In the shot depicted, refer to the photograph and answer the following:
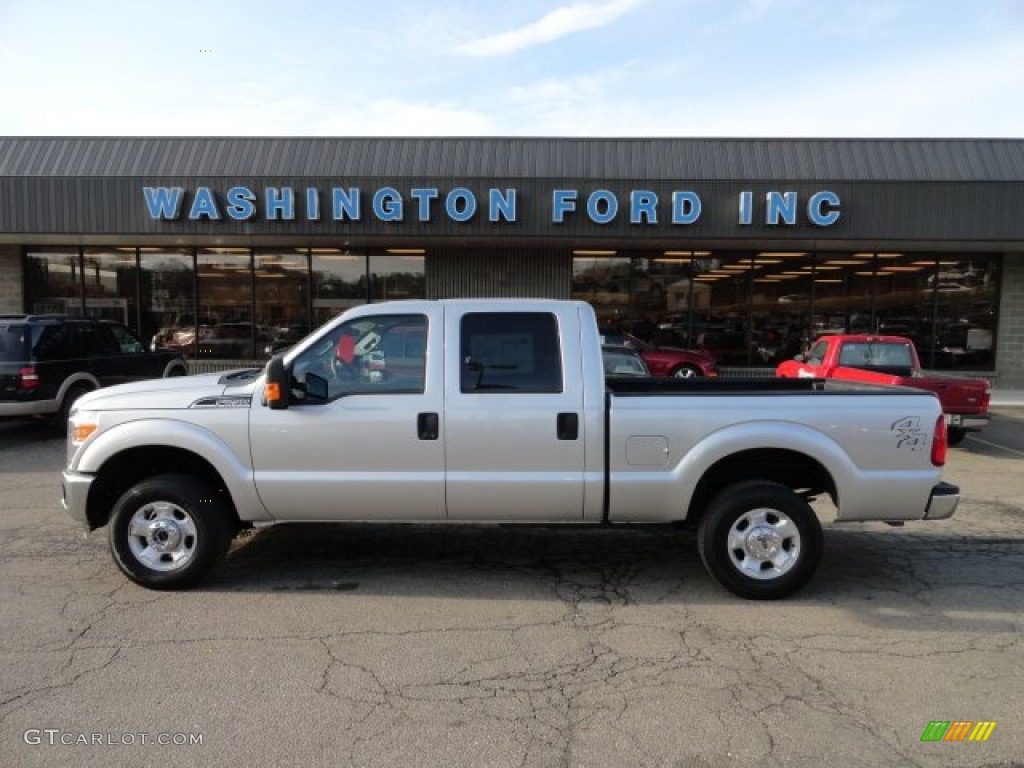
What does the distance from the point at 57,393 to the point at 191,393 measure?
6864 mm

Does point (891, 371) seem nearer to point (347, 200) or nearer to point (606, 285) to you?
point (606, 285)

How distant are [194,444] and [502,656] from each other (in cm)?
233

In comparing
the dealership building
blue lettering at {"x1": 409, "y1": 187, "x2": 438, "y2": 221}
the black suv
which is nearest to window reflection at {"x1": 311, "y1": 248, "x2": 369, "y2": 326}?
the dealership building

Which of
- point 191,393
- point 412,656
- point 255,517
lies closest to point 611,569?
point 412,656

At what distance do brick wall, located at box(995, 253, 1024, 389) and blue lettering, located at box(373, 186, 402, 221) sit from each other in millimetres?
14332

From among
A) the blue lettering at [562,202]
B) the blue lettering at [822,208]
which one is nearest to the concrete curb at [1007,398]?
the blue lettering at [822,208]

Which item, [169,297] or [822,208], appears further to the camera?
[169,297]

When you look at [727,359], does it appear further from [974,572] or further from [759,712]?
[759,712]

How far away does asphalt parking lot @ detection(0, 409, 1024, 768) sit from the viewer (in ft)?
10.1

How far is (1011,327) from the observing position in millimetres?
17812

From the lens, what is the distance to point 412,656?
386 centimetres

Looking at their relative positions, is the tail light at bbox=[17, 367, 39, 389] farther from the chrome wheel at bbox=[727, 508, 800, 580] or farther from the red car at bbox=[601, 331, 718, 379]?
the red car at bbox=[601, 331, 718, 379]

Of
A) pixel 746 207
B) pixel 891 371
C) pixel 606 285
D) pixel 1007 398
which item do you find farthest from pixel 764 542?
pixel 1007 398

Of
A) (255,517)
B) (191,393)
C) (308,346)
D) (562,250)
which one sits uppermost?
(562,250)
